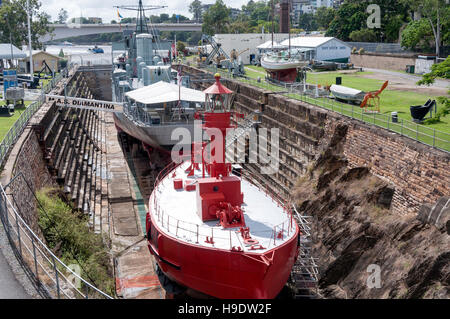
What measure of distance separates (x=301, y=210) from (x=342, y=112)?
6120mm

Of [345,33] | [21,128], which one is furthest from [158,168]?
[345,33]

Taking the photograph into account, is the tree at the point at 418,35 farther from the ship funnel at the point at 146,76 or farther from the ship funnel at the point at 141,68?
the ship funnel at the point at 146,76

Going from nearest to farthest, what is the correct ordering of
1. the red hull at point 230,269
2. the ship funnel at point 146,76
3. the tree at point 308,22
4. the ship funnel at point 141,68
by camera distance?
the red hull at point 230,269, the ship funnel at point 146,76, the ship funnel at point 141,68, the tree at point 308,22

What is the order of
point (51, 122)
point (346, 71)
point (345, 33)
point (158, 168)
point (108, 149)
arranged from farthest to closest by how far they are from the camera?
point (345, 33) → point (346, 71) → point (108, 149) → point (158, 168) → point (51, 122)

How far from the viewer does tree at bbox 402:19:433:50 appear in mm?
51125

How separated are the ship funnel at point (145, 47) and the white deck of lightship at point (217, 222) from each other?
25165 millimetres

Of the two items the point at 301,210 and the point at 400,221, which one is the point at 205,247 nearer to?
the point at 400,221

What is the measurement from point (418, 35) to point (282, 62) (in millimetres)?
17932

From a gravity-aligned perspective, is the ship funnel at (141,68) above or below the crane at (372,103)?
above

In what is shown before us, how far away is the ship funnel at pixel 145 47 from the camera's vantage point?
1732 inches

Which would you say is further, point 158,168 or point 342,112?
point 158,168

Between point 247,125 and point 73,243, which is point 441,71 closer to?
point 73,243

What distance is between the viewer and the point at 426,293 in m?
15.4

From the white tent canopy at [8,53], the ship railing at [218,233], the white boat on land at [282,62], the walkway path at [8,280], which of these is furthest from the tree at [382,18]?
the walkway path at [8,280]
